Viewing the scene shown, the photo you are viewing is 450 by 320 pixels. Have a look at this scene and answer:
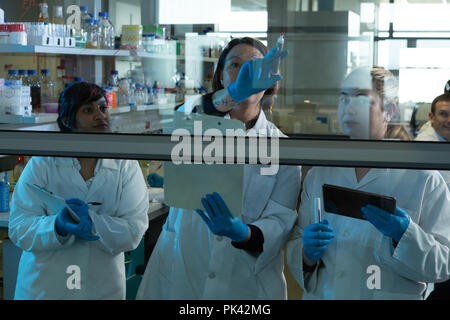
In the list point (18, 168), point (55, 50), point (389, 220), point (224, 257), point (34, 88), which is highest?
point (55, 50)

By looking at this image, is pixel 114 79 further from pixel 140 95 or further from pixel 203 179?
pixel 203 179

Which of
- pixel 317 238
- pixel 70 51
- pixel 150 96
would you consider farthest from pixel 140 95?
pixel 317 238

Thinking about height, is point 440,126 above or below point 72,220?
above

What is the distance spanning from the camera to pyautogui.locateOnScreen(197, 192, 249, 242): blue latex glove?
1.13 meters

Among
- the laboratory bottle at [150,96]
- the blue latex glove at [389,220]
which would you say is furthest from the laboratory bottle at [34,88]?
the blue latex glove at [389,220]

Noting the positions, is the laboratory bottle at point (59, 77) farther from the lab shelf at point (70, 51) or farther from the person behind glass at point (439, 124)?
the person behind glass at point (439, 124)

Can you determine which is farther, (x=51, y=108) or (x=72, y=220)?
(x=51, y=108)

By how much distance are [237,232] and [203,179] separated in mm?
149

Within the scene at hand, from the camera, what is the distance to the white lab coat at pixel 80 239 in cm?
118

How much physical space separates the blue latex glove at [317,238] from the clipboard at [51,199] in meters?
0.54

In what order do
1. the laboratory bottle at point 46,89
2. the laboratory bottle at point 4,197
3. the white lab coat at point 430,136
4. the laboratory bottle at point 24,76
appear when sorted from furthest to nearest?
the laboratory bottle at point 24,76, the laboratory bottle at point 46,89, the laboratory bottle at point 4,197, the white lab coat at point 430,136

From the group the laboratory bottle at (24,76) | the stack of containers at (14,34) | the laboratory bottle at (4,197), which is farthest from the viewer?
the laboratory bottle at (24,76)

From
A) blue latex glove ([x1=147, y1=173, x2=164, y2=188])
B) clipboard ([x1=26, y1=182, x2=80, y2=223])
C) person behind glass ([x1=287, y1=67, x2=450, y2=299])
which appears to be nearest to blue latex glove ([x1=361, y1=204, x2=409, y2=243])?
person behind glass ([x1=287, y1=67, x2=450, y2=299])

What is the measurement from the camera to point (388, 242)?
1104mm
